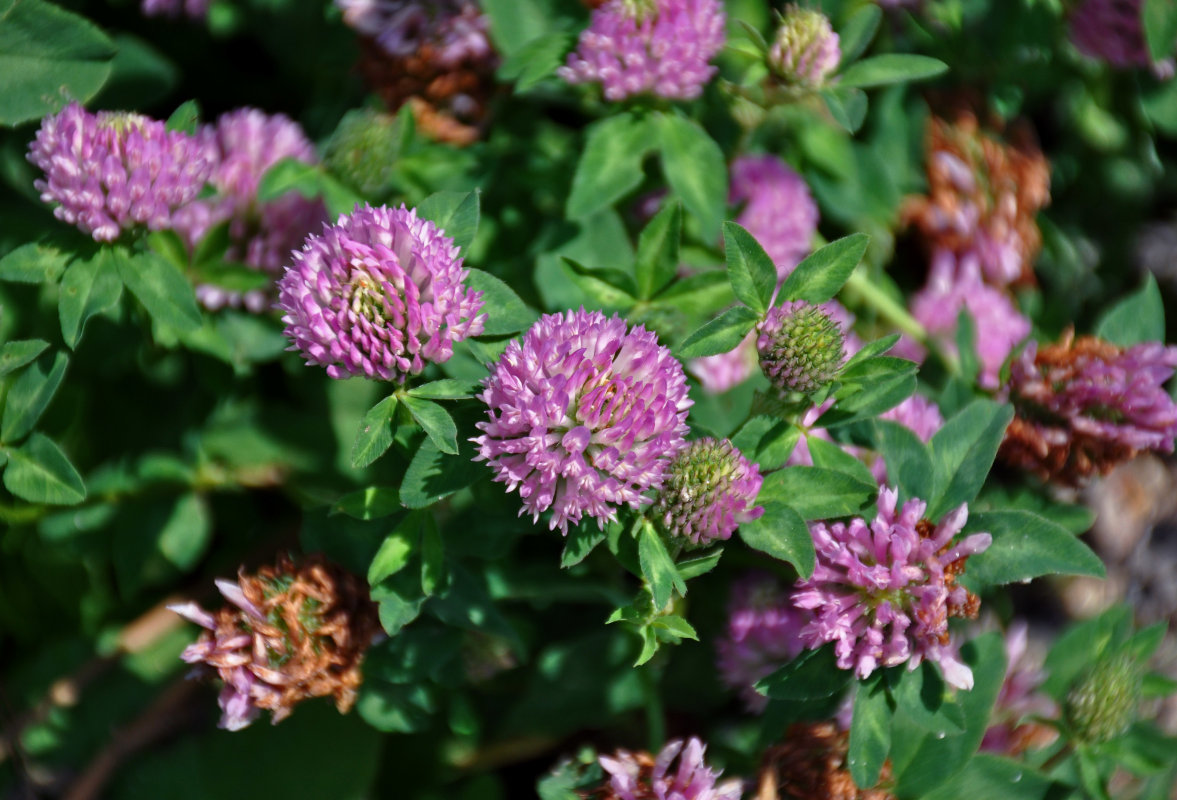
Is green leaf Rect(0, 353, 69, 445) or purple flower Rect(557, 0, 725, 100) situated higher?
purple flower Rect(557, 0, 725, 100)

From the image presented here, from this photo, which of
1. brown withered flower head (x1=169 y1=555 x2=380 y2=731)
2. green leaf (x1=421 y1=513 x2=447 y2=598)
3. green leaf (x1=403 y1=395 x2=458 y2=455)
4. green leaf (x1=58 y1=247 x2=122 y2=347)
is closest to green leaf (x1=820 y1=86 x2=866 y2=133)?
green leaf (x1=403 y1=395 x2=458 y2=455)

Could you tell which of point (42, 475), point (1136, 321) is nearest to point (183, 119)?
point (42, 475)

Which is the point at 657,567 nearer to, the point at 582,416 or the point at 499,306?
the point at 582,416

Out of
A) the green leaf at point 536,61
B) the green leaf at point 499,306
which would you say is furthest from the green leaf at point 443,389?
the green leaf at point 536,61

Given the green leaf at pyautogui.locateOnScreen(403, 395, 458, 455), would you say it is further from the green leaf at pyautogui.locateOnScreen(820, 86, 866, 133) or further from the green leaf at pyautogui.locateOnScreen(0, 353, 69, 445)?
the green leaf at pyautogui.locateOnScreen(820, 86, 866, 133)

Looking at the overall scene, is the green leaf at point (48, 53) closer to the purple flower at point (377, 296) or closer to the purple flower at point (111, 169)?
the purple flower at point (111, 169)

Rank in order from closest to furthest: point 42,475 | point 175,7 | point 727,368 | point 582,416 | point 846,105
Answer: point 582,416 < point 42,475 < point 846,105 < point 727,368 < point 175,7
